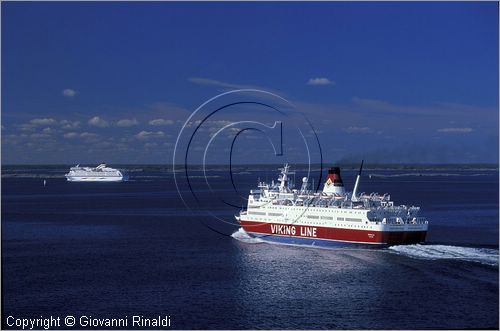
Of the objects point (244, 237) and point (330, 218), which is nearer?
point (330, 218)

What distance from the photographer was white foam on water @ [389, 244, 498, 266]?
43.2m

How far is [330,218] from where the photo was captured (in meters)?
50.4

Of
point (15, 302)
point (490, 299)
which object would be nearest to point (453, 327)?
point (490, 299)

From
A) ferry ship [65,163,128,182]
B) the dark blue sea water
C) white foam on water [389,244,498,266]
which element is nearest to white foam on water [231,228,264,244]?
the dark blue sea water

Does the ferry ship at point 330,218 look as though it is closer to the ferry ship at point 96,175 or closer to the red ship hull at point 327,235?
the red ship hull at point 327,235

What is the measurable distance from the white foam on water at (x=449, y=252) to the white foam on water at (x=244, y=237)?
40.7 feet

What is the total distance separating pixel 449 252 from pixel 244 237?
60.7ft

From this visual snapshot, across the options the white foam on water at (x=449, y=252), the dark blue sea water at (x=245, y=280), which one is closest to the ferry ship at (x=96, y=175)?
the dark blue sea water at (x=245, y=280)

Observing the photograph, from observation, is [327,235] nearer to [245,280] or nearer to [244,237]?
[244,237]

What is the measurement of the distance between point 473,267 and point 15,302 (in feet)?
88.1

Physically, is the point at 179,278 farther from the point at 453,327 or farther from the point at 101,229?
the point at 101,229

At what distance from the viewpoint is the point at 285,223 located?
5372cm

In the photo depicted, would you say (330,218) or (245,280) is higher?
(330,218)

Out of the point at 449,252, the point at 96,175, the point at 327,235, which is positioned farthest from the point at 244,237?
the point at 96,175
